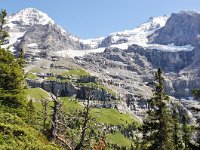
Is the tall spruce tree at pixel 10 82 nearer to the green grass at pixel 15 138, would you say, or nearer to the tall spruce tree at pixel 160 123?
the tall spruce tree at pixel 160 123

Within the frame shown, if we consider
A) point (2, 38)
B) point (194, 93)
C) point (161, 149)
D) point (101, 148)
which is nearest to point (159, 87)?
point (161, 149)

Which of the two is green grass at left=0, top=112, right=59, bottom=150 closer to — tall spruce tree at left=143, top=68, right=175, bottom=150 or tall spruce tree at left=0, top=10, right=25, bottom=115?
tall spruce tree at left=0, top=10, right=25, bottom=115

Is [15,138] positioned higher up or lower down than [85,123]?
higher up

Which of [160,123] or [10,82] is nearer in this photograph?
[160,123]

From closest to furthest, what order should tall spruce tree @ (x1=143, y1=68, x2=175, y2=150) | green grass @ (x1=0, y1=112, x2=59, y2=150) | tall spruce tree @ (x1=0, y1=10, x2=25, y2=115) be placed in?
green grass @ (x1=0, y1=112, x2=59, y2=150) < tall spruce tree @ (x1=0, y1=10, x2=25, y2=115) < tall spruce tree @ (x1=143, y1=68, x2=175, y2=150)

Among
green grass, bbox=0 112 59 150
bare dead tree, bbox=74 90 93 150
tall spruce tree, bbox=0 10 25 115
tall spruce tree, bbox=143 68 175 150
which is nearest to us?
green grass, bbox=0 112 59 150

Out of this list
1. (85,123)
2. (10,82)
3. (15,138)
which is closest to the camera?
(15,138)

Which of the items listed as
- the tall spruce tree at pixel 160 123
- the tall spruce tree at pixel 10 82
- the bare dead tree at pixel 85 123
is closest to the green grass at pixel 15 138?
the bare dead tree at pixel 85 123

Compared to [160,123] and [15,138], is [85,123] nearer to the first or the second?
[15,138]

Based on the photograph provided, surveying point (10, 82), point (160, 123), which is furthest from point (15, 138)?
point (160, 123)

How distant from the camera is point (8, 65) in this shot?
44406mm

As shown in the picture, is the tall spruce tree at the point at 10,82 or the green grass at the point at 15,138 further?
the tall spruce tree at the point at 10,82

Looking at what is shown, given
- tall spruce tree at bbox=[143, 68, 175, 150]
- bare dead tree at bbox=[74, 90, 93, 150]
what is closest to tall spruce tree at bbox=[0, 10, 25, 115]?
bare dead tree at bbox=[74, 90, 93, 150]

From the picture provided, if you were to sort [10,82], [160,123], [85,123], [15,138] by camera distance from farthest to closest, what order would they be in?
[10,82], [160,123], [85,123], [15,138]
